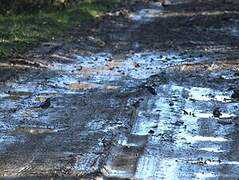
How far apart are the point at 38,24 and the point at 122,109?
8.56 m

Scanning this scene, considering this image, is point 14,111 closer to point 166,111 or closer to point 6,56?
point 166,111

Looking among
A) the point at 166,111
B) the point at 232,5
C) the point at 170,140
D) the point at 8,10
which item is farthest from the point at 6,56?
the point at 232,5

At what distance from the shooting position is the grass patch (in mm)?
14539

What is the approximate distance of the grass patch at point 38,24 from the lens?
47.7ft

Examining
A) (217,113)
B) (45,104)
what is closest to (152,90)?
(217,113)

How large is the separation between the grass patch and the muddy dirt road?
0.53 metres

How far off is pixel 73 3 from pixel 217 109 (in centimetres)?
1419

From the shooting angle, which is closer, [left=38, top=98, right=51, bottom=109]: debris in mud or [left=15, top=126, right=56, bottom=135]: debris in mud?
[left=15, top=126, right=56, bottom=135]: debris in mud

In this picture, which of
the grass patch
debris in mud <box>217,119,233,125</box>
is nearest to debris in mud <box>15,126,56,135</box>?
debris in mud <box>217,119,233,125</box>

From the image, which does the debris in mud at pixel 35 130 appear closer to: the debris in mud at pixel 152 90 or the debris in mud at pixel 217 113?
the debris in mud at pixel 217 113

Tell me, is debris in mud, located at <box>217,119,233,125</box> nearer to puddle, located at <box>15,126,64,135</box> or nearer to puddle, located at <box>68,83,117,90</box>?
puddle, located at <box>15,126,64,135</box>

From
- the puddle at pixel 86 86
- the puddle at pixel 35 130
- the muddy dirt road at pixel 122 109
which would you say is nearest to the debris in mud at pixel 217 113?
the muddy dirt road at pixel 122 109

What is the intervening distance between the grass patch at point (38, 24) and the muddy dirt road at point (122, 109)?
535 millimetres

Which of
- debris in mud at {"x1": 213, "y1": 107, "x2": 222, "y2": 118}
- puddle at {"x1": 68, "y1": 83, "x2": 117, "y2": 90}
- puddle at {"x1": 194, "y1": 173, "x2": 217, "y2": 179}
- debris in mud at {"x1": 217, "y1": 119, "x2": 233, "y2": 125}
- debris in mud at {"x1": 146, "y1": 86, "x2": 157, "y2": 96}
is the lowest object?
puddle at {"x1": 68, "y1": 83, "x2": 117, "y2": 90}
